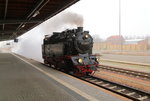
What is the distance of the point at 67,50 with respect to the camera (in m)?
12.5

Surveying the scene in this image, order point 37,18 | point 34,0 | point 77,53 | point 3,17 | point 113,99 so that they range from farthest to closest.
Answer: point 37,18, point 3,17, point 77,53, point 34,0, point 113,99

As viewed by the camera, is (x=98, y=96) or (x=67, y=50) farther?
(x=67, y=50)

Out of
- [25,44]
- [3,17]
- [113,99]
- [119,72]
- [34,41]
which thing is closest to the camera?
[113,99]

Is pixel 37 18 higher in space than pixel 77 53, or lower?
higher

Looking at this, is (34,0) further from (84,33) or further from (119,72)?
(119,72)

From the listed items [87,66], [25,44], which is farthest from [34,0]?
[25,44]

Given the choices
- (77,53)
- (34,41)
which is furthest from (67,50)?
(34,41)

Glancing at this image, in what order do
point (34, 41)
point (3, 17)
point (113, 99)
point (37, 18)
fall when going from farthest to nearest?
point (34, 41) → point (37, 18) → point (3, 17) → point (113, 99)

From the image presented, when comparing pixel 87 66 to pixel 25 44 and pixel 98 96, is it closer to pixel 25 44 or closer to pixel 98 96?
pixel 98 96

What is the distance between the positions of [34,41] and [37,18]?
30.8 meters

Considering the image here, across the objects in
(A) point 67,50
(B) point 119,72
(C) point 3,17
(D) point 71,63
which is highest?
(C) point 3,17

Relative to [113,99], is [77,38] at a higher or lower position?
higher

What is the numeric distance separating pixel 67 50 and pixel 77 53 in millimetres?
714

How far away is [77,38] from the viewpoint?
12195 mm
